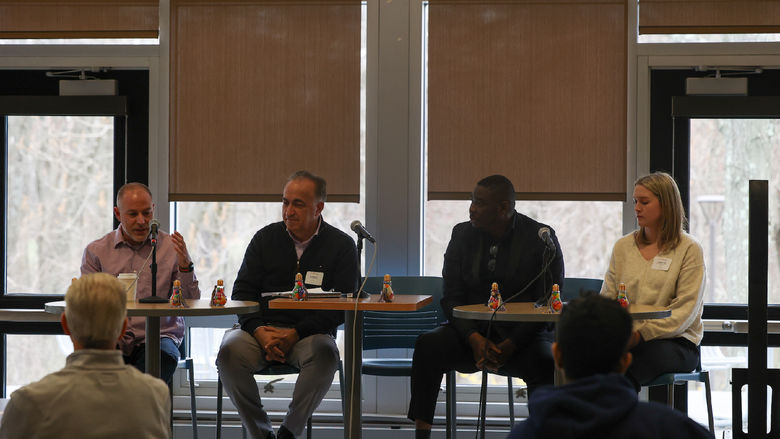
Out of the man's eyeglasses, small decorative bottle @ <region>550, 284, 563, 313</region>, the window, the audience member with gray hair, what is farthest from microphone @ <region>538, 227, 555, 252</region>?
the window

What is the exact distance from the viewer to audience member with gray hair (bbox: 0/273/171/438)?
6.40 ft

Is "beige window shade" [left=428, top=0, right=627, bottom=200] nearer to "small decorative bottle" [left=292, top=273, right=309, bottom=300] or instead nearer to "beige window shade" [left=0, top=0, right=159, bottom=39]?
"small decorative bottle" [left=292, top=273, right=309, bottom=300]

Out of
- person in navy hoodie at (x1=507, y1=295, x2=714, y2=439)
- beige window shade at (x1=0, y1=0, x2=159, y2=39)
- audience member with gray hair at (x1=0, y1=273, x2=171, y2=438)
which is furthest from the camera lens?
beige window shade at (x1=0, y1=0, x2=159, y2=39)

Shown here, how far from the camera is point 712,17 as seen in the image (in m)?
4.86

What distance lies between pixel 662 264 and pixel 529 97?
4.45 feet

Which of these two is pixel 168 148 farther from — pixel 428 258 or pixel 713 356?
pixel 713 356

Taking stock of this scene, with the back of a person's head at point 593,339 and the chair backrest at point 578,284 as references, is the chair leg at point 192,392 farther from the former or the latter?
the back of a person's head at point 593,339

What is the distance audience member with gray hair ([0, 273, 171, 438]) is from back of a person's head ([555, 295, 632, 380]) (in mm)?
968

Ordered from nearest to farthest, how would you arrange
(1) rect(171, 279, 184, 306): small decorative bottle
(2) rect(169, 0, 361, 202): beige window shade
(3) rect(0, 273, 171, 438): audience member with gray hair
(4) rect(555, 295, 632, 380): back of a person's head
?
1. (4) rect(555, 295, 632, 380): back of a person's head
2. (3) rect(0, 273, 171, 438): audience member with gray hair
3. (1) rect(171, 279, 184, 306): small decorative bottle
4. (2) rect(169, 0, 361, 202): beige window shade

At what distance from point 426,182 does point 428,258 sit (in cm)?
→ 44

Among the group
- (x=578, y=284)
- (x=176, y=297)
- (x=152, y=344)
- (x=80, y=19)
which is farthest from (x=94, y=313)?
(x=80, y=19)

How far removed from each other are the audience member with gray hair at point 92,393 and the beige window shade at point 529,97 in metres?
2.99

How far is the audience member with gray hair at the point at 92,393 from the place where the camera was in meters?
1.95

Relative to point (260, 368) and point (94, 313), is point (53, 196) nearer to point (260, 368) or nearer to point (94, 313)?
point (260, 368)
